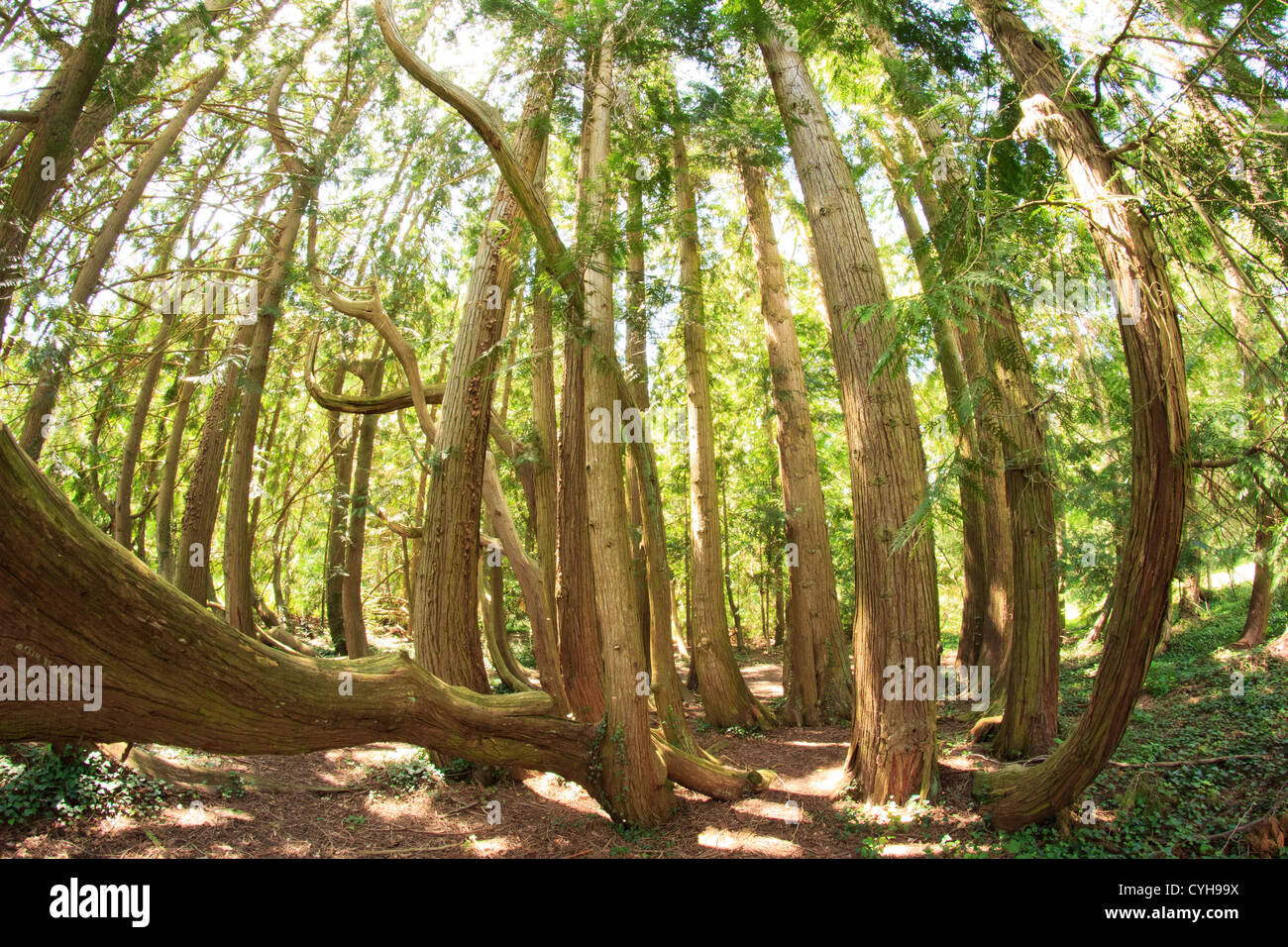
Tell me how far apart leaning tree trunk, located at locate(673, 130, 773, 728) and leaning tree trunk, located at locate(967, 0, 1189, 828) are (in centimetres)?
512

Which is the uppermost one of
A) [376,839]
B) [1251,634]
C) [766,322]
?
[766,322]

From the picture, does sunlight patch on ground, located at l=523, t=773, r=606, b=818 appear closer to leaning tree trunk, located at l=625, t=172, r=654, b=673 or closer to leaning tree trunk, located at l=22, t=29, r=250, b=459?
leaning tree trunk, located at l=625, t=172, r=654, b=673

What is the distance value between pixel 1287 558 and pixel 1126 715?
2175mm

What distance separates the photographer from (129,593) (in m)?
2.88

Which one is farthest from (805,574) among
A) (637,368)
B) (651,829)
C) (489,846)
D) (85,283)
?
(85,283)

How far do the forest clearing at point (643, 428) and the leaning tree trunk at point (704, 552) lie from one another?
5 centimetres

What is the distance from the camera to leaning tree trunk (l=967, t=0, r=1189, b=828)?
3.51m

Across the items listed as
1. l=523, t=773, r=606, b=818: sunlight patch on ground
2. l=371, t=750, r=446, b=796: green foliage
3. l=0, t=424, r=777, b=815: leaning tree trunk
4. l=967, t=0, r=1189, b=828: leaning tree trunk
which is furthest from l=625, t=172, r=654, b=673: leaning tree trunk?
l=0, t=424, r=777, b=815: leaning tree trunk

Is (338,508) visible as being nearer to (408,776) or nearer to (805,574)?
(408,776)

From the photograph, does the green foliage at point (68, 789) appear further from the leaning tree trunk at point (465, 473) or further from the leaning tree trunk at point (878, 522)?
the leaning tree trunk at point (878, 522)

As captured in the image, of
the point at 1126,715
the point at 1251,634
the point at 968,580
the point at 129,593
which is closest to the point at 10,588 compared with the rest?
the point at 129,593

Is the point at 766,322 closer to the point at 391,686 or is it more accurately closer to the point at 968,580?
the point at 968,580

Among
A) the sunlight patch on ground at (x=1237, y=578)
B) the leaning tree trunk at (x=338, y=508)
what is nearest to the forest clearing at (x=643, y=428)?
the leaning tree trunk at (x=338, y=508)

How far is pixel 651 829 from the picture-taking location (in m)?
5.68
